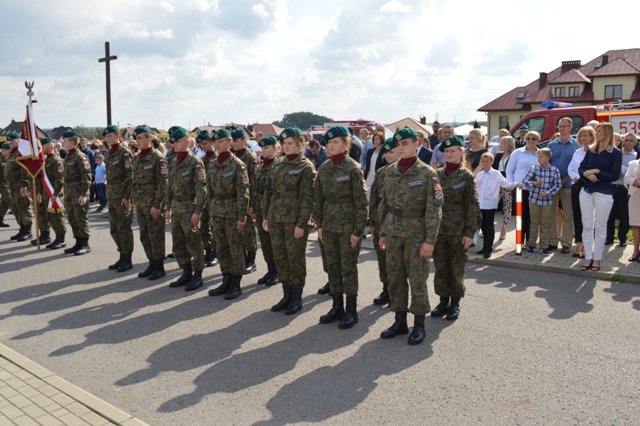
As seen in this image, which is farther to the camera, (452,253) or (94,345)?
(452,253)

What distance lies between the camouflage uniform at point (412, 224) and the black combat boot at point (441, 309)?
89 centimetres

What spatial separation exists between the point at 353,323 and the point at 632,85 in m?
56.0

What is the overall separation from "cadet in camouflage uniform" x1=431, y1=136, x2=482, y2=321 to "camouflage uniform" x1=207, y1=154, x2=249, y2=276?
2396 mm

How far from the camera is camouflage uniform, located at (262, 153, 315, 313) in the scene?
6.13m

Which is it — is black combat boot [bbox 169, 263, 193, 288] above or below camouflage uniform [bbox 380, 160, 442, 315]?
below

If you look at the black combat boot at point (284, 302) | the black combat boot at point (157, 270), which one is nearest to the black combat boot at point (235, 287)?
the black combat boot at point (284, 302)

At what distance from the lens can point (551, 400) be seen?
4.05m

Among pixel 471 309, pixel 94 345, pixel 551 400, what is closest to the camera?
pixel 551 400

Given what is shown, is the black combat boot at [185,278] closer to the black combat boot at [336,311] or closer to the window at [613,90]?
the black combat boot at [336,311]

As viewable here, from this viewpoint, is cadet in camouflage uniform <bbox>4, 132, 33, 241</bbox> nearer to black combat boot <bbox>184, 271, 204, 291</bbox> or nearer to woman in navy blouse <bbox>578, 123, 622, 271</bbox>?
black combat boot <bbox>184, 271, 204, 291</bbox>

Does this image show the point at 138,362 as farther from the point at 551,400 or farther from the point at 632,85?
the point at 632,85

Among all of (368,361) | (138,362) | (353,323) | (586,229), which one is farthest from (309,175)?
(586,229)

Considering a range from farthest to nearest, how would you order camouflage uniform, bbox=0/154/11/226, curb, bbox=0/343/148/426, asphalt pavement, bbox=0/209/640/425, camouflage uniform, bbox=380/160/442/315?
1. camouflage uniform, bbox=0/154/11/226
2. camouflage uniform, bbox=380/160/442/315
3. asphalt pavement, bbox=0/209/640/425
4. curb, bbox=0/343/148/426

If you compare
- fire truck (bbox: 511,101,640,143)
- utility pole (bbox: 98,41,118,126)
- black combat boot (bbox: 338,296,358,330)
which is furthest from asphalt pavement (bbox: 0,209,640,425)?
utility pole (bbox: 98,41,118,126)
